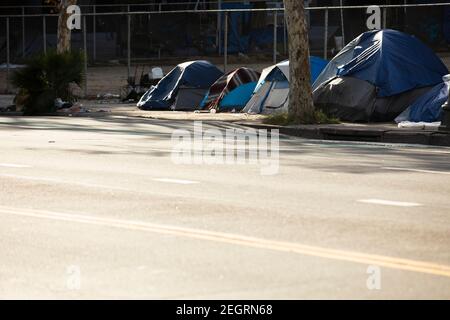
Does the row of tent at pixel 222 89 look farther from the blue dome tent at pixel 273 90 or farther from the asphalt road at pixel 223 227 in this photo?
the asphalt road at pixel 223 227

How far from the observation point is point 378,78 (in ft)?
84.3

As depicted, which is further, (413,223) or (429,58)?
(429,58)

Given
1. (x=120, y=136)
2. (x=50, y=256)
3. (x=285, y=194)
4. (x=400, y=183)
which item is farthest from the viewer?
(x=120, y=136)

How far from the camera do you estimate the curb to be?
2095 cm

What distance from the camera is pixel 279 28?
1777 inches

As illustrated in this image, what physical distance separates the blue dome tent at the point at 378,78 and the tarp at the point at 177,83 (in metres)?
5.49

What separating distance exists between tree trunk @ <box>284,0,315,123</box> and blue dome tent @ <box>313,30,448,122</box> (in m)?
1.15

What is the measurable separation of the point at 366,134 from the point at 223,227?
40.9 feet

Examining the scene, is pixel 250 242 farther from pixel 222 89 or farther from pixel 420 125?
pixel 222 89

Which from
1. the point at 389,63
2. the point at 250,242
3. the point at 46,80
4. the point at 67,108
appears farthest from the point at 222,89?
the point at 250,242
